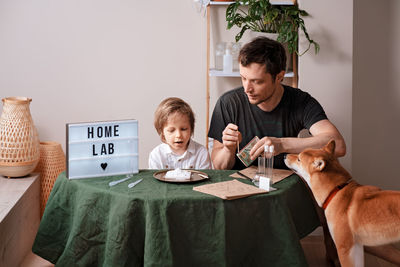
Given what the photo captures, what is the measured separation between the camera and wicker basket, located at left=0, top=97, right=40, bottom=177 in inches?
117

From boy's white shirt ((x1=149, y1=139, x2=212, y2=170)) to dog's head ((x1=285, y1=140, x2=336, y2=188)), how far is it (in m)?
0.67

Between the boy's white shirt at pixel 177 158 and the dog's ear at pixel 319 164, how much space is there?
2.62 ft

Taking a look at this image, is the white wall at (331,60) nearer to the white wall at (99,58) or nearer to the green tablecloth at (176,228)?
the white wall at (99,58)

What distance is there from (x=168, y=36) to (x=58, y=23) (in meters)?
0.79

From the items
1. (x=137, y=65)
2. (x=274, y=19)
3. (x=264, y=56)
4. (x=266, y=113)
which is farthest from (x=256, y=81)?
(x=137, y=65)

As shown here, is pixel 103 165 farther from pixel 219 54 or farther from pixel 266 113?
pixel 219 54

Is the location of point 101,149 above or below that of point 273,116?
below

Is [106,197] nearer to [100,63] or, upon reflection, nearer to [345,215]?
[345,215]

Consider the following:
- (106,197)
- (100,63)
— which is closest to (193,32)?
(100,63)

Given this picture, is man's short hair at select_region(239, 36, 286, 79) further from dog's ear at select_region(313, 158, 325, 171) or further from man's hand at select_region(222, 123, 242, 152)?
dog's ear at select_region(313, 158, 325, 171)

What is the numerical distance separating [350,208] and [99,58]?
225 centimetres

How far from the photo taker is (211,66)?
3.60 meters

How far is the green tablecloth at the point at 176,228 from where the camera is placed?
1.83 meters

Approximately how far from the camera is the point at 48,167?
320 centimetres
